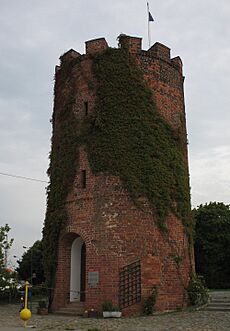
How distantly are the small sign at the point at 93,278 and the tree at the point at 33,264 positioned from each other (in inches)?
1092

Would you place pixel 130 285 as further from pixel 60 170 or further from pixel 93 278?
pixel 60 170

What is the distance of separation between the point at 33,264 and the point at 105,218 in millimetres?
30400

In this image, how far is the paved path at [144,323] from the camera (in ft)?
40.7

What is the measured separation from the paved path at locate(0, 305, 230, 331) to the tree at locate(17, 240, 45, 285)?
29.1 metres

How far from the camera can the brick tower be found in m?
16.5

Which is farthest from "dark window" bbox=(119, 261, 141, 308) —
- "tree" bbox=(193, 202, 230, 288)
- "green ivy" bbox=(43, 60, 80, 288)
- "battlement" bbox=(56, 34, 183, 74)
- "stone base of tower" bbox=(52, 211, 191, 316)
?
"tree" bbox=(193, 202, 230, 288)

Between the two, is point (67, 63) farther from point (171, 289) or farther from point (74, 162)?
point (171, 289)

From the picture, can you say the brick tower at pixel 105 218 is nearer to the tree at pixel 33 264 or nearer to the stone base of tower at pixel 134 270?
the stone base of tower at pixel 134 270

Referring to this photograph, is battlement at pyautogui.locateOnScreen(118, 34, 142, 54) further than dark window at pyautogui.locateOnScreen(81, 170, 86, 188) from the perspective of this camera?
Yes

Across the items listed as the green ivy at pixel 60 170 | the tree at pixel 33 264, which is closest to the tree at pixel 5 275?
the green ivy at pixel 60 170

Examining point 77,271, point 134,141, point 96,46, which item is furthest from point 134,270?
point 96,46

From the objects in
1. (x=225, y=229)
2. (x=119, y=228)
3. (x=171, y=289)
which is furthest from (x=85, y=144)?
(x=225, y=229)

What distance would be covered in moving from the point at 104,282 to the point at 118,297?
0.80 metres

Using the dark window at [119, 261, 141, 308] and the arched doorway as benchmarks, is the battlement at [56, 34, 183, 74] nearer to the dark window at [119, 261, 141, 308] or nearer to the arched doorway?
the arched doorway
